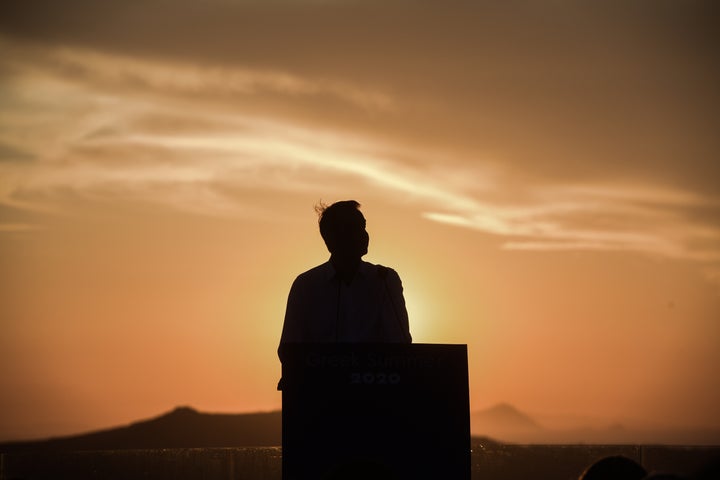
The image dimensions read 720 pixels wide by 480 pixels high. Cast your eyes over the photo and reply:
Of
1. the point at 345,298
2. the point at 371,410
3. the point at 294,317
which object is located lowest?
the point at 371,410

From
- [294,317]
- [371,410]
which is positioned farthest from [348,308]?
[371,410]

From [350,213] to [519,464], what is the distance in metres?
4.37

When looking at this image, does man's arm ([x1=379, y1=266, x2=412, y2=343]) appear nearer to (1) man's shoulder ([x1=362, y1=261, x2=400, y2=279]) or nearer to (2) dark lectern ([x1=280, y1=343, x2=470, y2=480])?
(1) man's shoulder ([x1=362, y1=261, x2=400, y2=279])

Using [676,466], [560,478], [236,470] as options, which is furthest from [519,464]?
[236,470]

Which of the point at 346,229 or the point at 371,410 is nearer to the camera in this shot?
the point at 371,410

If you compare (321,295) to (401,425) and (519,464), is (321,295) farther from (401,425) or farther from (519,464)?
(519,464)

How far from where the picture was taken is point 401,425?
6934 mm

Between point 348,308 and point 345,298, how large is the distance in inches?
2.9

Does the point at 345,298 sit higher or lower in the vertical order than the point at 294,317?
higher

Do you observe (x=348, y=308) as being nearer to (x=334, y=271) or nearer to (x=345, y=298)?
(x=345, y=298)

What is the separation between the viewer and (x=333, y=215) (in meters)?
7.81

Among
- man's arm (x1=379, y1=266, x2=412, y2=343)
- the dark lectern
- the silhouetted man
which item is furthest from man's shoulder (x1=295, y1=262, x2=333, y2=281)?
the dark lectern

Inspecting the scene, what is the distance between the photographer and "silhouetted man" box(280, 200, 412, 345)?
7848mm

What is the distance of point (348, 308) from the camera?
26.0 ft
